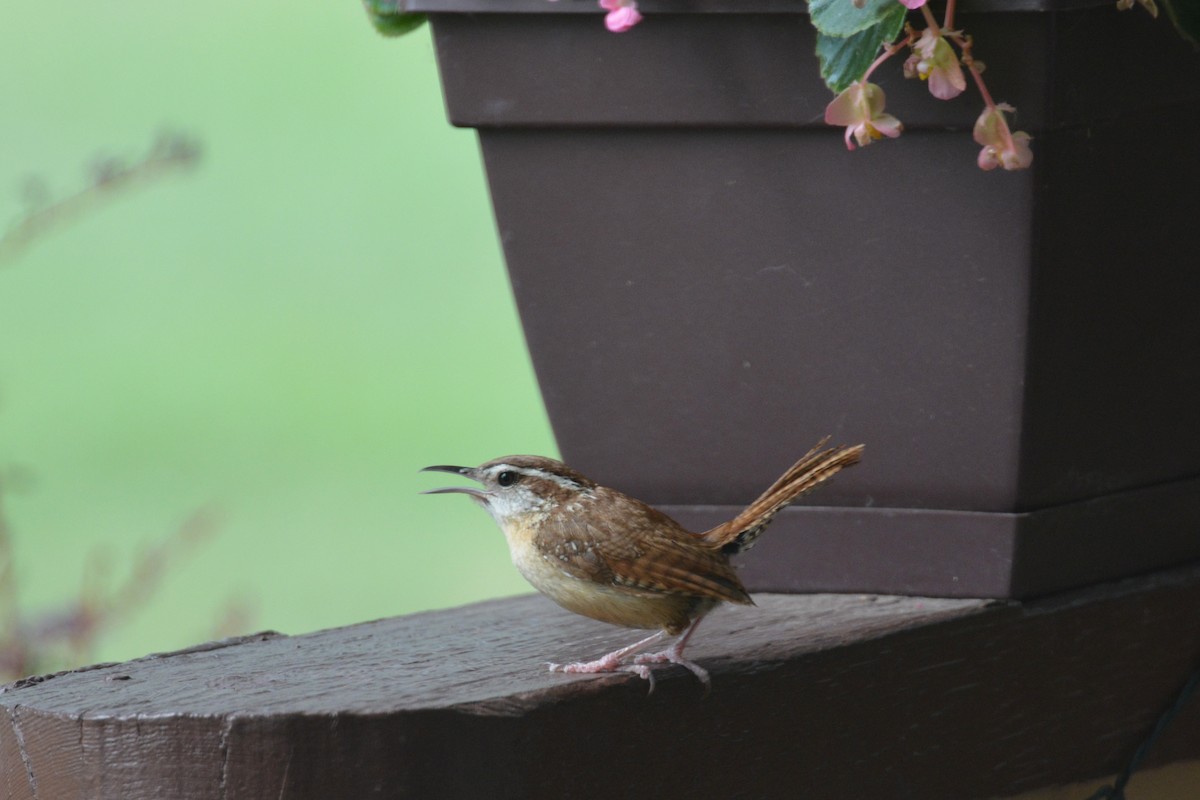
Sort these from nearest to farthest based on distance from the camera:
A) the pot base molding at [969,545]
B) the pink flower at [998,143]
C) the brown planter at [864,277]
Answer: the pink flower at [998,143] → the brown planter at [864,277] → the pot base molding at [969,545]

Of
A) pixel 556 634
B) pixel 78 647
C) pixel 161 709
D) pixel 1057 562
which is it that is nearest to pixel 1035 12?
pixel 1057 562

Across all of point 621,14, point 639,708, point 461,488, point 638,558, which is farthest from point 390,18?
point 639,708

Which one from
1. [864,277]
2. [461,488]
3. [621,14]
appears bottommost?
[461,488]

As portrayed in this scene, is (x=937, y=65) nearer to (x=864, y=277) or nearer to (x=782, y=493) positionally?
(x=864, y=277)

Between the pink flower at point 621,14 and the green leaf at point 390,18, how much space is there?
0.24 metres

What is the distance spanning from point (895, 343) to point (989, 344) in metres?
0.07

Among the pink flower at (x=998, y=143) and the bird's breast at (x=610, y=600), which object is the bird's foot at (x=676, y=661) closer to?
the bird's breast at (x=610, y=600)

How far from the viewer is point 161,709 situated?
955mm

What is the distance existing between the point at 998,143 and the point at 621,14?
281mm

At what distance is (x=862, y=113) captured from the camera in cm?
104

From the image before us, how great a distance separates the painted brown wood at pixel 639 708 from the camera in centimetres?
93

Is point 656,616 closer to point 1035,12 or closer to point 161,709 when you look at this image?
point 161,709

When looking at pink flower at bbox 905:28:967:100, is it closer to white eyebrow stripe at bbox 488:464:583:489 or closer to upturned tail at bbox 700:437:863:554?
upturned tail at bbox 700:437:863:554

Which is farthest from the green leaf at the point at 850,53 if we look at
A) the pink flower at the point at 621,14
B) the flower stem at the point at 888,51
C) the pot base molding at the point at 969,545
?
the pot base molding at the point at 969,545
